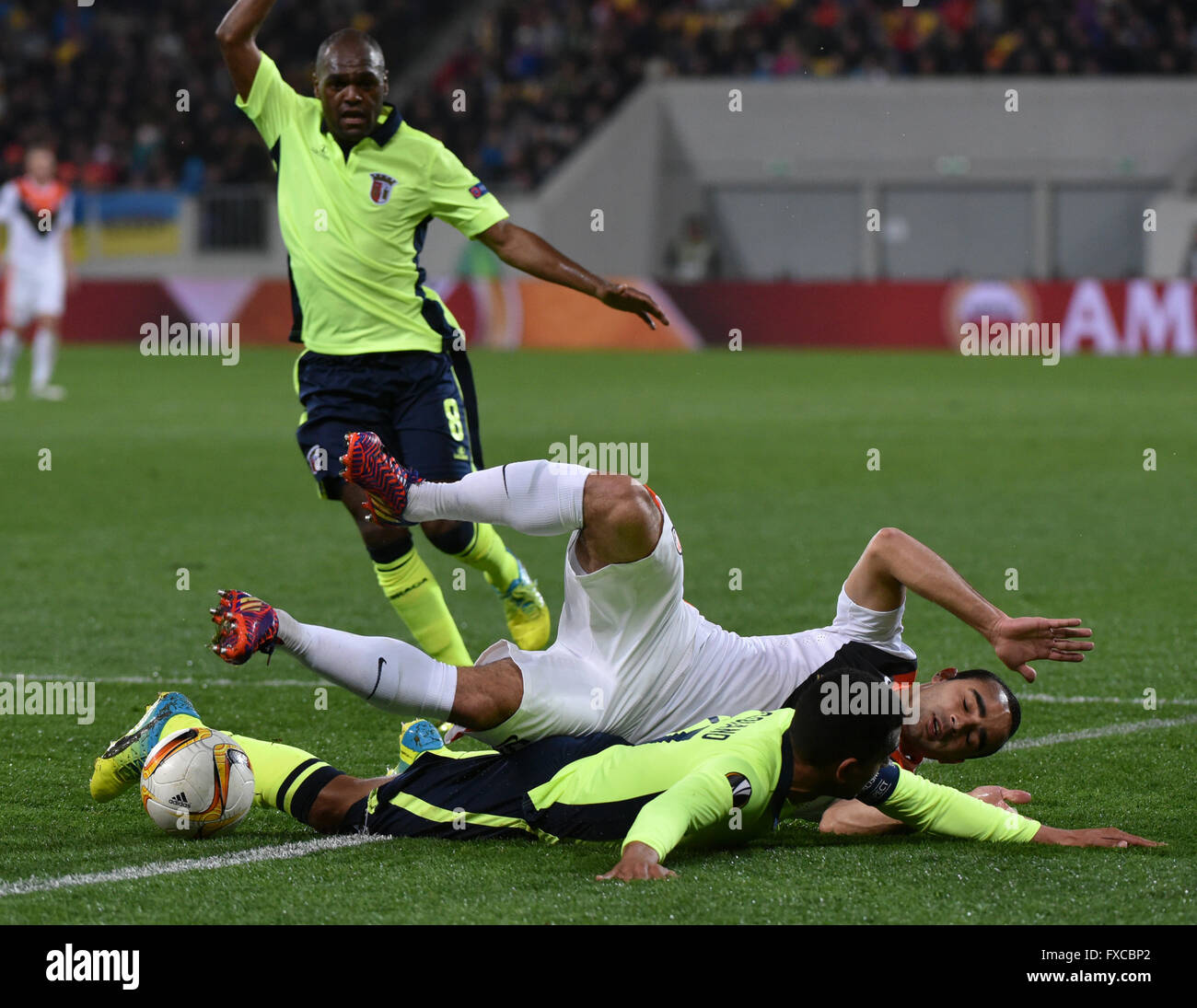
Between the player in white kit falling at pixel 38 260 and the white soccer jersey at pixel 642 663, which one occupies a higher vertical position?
the player in white kit falling at pixel 38 260

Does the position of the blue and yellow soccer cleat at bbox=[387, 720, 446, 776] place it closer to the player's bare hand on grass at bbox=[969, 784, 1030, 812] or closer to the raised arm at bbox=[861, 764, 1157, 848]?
the raised arm at bbox=[861, 764, 1157, 848]

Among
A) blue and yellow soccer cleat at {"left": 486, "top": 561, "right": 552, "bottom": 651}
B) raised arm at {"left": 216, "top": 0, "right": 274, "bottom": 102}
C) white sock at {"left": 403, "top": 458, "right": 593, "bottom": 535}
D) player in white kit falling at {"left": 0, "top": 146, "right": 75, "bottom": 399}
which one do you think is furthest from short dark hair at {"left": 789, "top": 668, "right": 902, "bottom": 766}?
player in white kit falling at {"left": 0, "top": 146, "right": 75, "bottom": 399}

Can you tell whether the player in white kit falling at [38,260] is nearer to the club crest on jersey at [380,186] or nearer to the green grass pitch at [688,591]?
the green grass pitch at [688,591]

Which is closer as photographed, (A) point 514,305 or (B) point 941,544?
(B) point 941,544

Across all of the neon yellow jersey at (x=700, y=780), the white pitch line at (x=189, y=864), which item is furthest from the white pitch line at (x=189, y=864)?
the neon yellow jersey at (x=700, y=780)

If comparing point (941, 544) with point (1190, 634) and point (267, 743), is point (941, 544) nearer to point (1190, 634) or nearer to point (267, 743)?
point (1190, 634)

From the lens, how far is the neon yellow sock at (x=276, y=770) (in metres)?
4.53

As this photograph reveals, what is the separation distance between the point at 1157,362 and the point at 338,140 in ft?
57.1

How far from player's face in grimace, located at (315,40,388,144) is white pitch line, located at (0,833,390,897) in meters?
2.68

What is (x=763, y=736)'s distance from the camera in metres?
4.29

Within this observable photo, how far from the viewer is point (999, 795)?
4.63 meters

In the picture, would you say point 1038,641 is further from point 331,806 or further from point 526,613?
point 526,613

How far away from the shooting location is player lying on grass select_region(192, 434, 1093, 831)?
4281 millimetres
